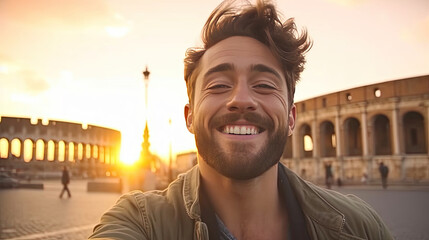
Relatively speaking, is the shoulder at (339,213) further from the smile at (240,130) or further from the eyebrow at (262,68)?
the eyebrow at (262,68)

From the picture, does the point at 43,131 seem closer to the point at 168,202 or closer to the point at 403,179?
the point at 403,179

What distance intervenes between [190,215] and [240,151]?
40 centimetres

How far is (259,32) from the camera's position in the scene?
209 centimetres

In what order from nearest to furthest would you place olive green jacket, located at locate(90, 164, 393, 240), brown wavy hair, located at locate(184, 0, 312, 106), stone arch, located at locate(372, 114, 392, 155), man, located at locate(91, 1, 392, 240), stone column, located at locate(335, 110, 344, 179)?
olive green jacket, located at locate(90, 164, 393, 240)
man, located at locate(91, 1, 392, 240)
brown wavy hair, located at locate(184, 0, 312, 106)
stone column, located at locate(335, 110, 344, 179)
stone arch, located at locate(372, 114, 392, 155)

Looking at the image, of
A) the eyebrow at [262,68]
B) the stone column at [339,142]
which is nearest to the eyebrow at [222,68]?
the eyebrow at [262,68]

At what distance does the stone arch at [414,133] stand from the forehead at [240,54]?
37582 mm

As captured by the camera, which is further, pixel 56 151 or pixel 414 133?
pixel 56 151

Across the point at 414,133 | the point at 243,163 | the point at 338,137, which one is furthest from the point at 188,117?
the point at 414,133

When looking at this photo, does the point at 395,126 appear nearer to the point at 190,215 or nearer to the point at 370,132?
the point at 370,132

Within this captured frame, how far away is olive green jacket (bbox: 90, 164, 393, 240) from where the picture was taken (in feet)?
5.35

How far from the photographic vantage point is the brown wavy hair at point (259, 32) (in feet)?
6.79

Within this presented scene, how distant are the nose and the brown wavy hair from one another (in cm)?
35

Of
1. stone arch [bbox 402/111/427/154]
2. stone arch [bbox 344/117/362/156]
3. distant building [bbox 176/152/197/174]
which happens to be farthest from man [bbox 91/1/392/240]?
distant building [bbox 176/152/197/174]

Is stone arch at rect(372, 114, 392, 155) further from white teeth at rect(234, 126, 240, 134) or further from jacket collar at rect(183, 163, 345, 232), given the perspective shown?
white teeth at rect(234, 126, 240, 134)
